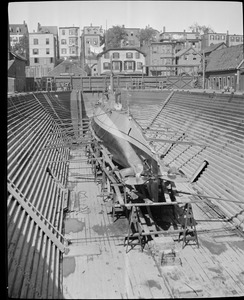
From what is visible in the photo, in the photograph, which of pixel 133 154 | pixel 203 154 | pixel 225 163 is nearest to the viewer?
pixel 133 154

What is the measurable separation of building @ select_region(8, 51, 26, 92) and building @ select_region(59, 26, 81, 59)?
10.7 metres

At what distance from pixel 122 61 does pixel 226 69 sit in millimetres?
18788

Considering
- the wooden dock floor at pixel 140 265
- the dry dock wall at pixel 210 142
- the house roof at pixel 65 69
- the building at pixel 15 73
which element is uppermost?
the house roof at pixel 65 69

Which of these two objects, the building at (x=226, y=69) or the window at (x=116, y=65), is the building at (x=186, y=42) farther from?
the building at (x=226, y=69)

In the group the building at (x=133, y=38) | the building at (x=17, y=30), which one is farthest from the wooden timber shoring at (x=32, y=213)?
the building at (x=133, y=38)

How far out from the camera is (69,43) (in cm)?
5306

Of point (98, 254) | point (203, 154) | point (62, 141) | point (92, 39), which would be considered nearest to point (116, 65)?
point (92, 39)

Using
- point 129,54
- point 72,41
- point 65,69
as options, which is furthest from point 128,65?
point 65,69

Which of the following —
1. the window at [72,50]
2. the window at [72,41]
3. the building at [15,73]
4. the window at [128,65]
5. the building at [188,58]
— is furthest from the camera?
the window at [72,50]

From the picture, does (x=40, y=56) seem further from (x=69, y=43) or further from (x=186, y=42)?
(x=186, y=42)

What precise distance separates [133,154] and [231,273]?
6.37m

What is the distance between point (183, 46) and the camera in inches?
2510

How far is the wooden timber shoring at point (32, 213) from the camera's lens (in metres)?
8.17
